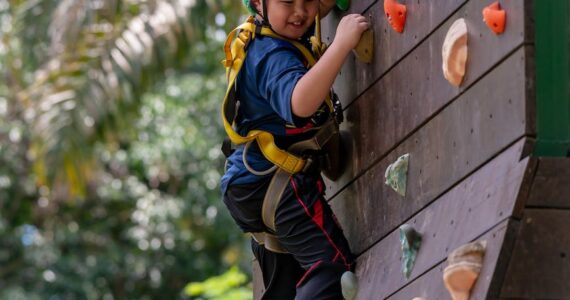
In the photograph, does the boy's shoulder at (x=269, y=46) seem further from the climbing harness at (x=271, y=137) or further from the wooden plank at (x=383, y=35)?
the wooden plank at (x=383, y=35)

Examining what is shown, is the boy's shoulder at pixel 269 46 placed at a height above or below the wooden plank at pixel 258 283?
above

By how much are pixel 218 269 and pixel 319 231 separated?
11.2m

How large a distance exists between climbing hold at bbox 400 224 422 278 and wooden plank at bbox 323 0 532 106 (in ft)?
1.39

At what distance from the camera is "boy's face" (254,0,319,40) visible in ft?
16.5

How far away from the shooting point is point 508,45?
4.05m

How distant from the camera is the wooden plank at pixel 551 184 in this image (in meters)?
3.89

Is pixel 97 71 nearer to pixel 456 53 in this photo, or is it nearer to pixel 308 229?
pixel 308 229

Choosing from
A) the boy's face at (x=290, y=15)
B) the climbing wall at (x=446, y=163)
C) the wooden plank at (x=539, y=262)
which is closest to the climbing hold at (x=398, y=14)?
the climbing wall at (x=446, y=163)

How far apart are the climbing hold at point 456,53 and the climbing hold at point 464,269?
0.57 metres

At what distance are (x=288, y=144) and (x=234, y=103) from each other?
0.77 feet

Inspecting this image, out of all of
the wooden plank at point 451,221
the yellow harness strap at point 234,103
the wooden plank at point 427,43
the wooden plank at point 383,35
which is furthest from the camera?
the yellow harness strap at point 234,103

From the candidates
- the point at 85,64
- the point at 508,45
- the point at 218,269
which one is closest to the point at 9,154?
→ the point at 218,269

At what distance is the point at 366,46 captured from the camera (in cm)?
509

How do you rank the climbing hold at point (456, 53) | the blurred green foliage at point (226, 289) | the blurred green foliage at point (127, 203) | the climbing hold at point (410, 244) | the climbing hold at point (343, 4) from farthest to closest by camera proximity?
the blurred green foliage at point (127, 203) < the blurred green foliage at point (226, 289) < the climbing hold at point (343, 4) < the climbing hold at point (410, 244) < the climbing hold at point (456, 53)
